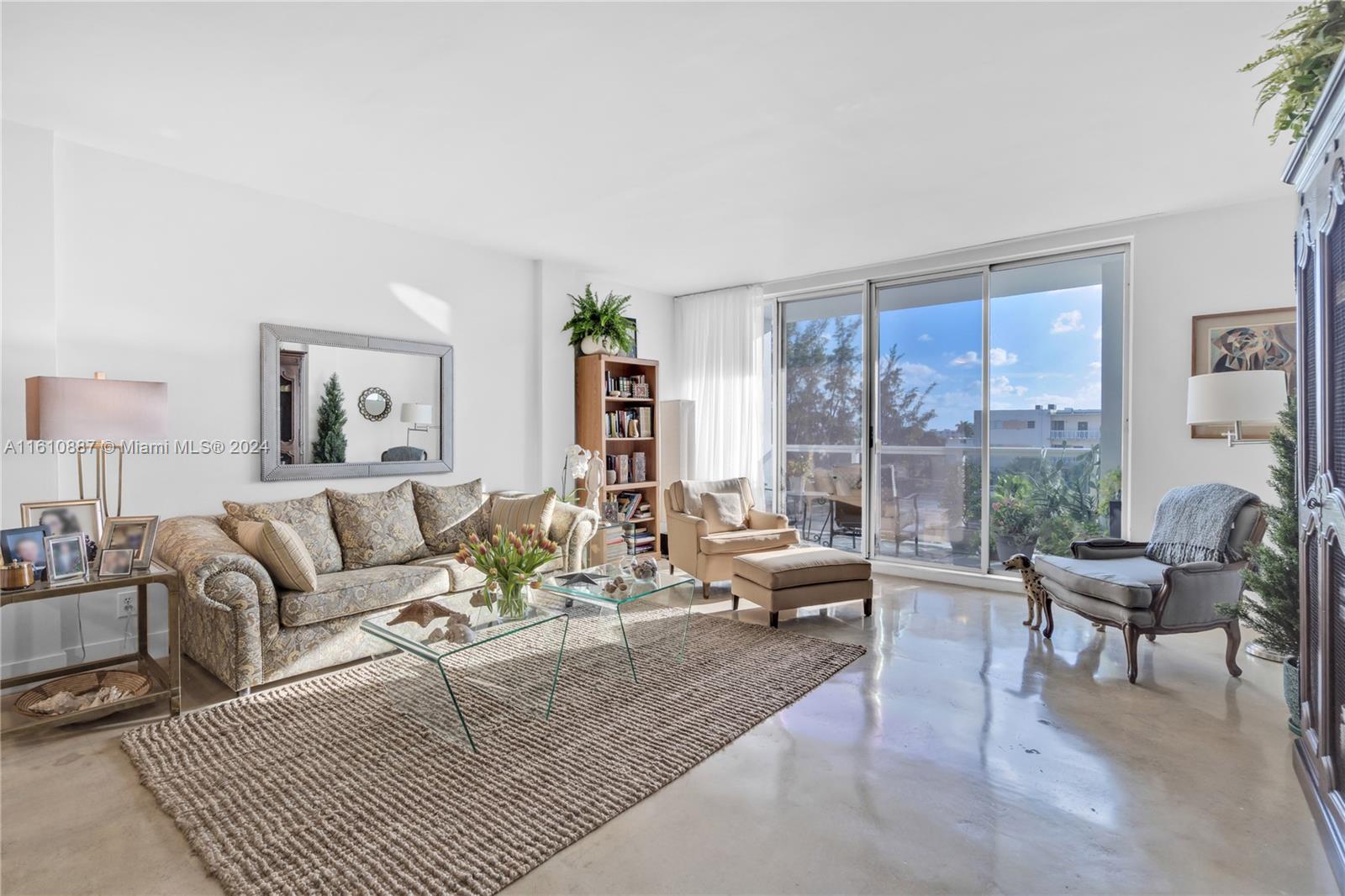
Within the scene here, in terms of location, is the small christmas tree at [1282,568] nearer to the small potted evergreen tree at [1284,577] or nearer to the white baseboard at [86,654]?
the small potted evergreen tree at [1284,577]

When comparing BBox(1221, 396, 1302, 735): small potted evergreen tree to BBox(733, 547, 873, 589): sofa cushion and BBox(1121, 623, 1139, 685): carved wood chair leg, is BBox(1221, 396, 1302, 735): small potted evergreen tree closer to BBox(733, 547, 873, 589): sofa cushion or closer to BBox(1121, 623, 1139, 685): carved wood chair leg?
BBox(1121, 623, 1139, 685): carved wood chair leg

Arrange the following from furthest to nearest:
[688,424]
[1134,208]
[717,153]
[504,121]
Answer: [688,424] < [1134,208] < [717,153] < [504,121]

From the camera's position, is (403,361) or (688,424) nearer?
(403,361)

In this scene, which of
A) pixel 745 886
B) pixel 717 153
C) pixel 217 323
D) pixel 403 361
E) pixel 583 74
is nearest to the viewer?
pixel 745 886

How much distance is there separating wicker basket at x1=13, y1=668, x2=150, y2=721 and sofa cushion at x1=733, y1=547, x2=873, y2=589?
10.2ft

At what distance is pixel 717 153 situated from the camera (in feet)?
11.2

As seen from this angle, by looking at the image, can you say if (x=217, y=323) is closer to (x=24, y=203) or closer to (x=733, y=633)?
(x=24, y=203)

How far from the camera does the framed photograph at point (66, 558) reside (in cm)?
265

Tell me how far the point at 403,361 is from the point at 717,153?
259 centimetres

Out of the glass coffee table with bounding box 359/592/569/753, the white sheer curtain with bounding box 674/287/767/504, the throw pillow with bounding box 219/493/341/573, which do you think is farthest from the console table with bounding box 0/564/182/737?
the white sheer curtain with bounding box 674/287/767/504

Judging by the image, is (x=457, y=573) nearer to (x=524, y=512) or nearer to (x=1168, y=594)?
(x=524, y=512)

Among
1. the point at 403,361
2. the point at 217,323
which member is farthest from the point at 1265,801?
the point at 217,323

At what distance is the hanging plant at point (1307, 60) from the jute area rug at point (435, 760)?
2746mm

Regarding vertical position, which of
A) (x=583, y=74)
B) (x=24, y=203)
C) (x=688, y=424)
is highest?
(x=583, y=74)
